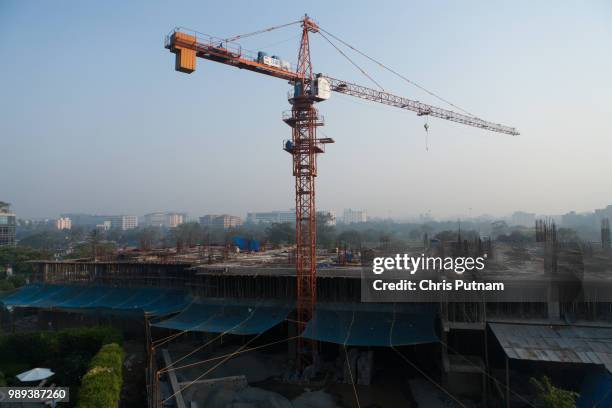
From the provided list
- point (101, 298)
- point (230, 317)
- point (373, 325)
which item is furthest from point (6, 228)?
point (373, 325)

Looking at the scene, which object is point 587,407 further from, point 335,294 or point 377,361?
point 335,294

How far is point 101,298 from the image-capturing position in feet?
82.4

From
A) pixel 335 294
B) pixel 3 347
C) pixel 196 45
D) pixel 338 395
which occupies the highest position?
pixel 196 45

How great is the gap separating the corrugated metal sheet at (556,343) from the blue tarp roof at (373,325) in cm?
274

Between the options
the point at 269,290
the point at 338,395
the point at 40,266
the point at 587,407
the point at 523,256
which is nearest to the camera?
the point at 587,407

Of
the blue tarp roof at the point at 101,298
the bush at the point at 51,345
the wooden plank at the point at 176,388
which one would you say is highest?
the blue tarp roof at the point at 101,298

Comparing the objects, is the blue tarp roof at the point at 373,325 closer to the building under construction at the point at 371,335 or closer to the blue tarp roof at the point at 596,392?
the building under construction at the point at 371,335

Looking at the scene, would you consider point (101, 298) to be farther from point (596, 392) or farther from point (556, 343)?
point (596, 392)

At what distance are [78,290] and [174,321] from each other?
1195cm

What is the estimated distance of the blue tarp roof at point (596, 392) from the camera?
1095cm

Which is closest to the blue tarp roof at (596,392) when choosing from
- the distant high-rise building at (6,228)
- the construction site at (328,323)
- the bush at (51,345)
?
the construction site at (328,323)

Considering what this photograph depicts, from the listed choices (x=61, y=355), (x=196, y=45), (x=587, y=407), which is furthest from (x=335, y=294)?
(x=196, y=45)

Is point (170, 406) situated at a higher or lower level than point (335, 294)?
lower

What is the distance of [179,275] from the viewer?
998 inches
